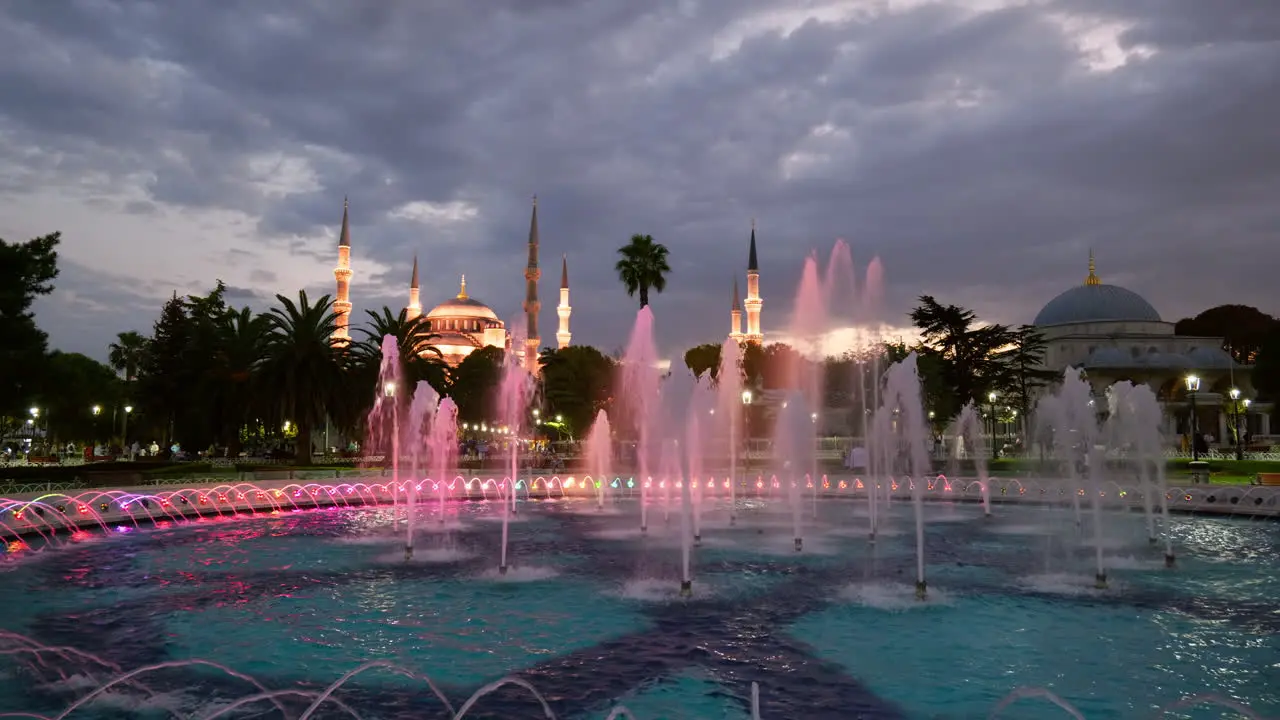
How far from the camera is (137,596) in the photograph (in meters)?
10.4

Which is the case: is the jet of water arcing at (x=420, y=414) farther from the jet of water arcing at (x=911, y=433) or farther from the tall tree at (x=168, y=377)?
the jet of water arcing at (x=911, y=433)

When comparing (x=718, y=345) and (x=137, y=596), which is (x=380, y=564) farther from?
(x=718, y=345)

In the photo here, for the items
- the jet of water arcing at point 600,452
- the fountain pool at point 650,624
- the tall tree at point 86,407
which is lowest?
the fountain pool at point 650,624

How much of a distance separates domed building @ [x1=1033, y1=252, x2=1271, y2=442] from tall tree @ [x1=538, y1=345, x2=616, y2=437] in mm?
32324

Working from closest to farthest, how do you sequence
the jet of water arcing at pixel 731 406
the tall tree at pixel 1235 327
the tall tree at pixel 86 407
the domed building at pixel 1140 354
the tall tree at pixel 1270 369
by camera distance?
the jet of water arcing at pixel 731 406
the tall tree at pixel 1270 369
the tall tree at pixel 86 407
the domed building at pixel 1140 354
the tall tree at pixel 1235 327

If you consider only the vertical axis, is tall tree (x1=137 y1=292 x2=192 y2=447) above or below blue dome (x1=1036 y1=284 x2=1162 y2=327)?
below

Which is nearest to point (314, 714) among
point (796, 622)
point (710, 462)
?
point (796, 622)

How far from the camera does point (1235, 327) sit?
3514 inches

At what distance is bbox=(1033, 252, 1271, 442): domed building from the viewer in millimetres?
59625

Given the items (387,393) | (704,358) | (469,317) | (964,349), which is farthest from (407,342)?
(469,317)

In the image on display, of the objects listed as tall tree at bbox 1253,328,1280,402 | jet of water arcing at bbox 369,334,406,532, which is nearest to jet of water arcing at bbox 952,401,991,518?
tall tree at bbox 1253,328,1280,402

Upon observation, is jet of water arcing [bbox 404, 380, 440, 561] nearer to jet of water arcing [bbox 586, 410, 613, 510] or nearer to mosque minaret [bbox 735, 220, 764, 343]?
jet of water arcing [bbox 586, 410, 613, 510]

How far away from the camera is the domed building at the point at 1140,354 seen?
59625mm

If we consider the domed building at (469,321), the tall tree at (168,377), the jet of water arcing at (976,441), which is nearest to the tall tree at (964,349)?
the jet of water arcing at (976,441)
